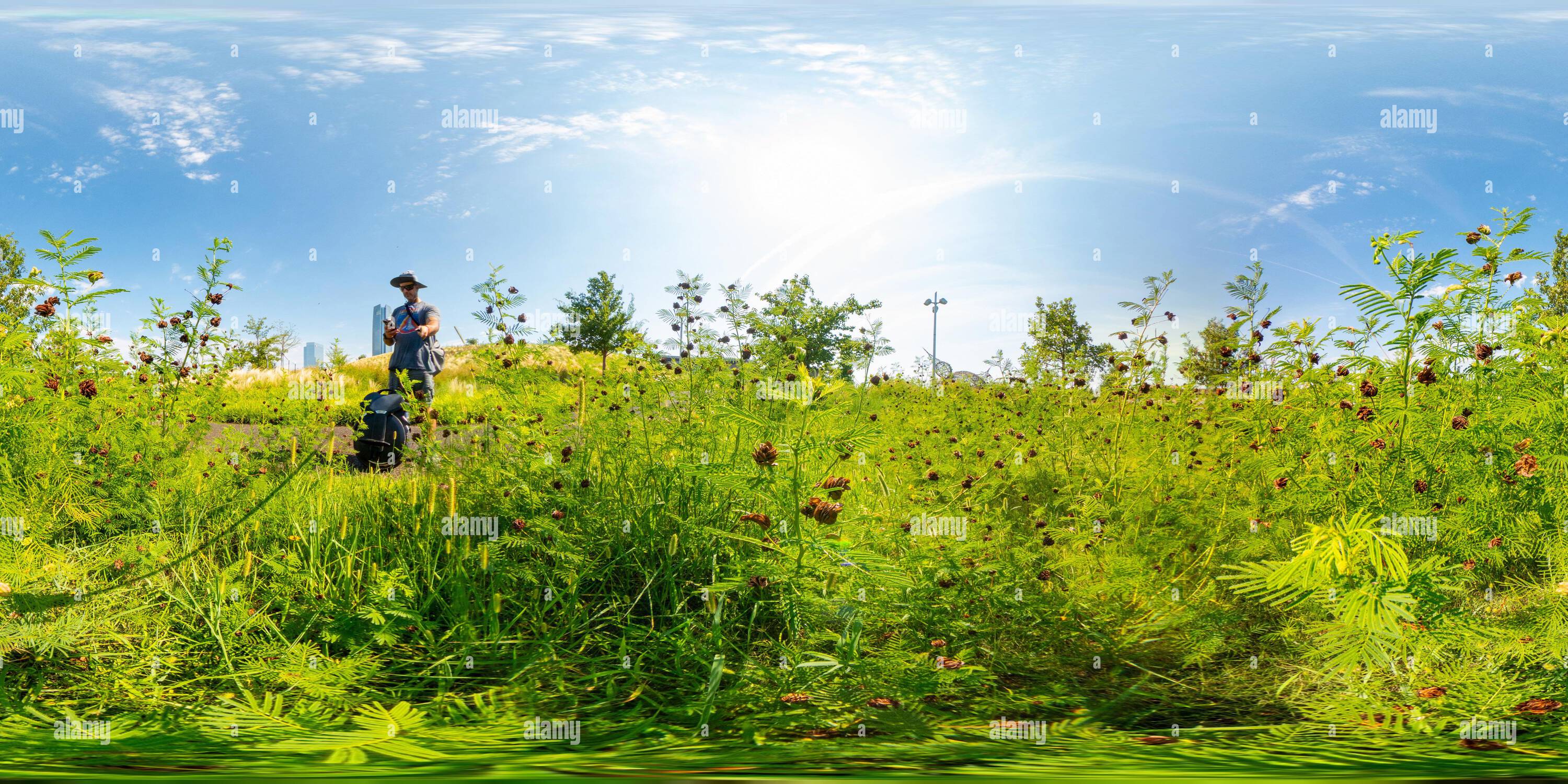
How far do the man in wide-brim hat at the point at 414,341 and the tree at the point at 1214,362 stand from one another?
5243 millimetres

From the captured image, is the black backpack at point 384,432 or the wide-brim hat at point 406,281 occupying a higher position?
the wide-brim hat at point 406,281

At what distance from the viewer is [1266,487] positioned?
3441 millimetres

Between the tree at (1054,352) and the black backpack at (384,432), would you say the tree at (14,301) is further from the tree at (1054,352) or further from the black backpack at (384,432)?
the tree at (1054,352)

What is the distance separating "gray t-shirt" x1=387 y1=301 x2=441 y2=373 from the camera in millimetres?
5953

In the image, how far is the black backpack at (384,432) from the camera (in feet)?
18.2

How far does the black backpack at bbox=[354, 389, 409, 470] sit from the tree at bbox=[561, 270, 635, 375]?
1.38m

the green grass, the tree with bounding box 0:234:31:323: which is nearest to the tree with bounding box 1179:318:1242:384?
the green grass

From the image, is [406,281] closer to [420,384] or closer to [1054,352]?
[420,384]

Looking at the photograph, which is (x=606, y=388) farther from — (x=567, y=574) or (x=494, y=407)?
(x=567, y=574)

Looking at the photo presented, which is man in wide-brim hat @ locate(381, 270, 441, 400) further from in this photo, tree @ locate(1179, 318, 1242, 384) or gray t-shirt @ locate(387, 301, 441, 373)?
tree @ locate(1179, 318, 1242, 384)

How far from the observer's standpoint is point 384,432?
5.62 metres

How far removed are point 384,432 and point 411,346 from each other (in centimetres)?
78

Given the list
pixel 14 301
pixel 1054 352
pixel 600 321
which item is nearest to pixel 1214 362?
pixel 1054 352

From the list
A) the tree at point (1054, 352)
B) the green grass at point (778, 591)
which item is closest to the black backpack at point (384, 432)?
the green grass at point (778, 591)
